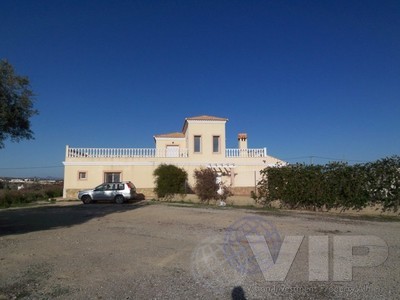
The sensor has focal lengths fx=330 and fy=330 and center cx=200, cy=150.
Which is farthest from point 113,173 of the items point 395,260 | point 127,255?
point 395,260

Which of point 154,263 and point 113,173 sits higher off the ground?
point 113,173

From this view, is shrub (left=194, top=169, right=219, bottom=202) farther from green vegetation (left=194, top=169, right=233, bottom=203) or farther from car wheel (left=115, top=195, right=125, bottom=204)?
car wheel (left=115, top=195, right=125, bottom=204)

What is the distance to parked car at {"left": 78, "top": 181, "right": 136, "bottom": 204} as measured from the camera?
21.7m

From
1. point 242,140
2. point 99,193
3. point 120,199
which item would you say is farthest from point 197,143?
point 99,193

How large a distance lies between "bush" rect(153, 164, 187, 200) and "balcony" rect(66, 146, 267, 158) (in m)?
2.12

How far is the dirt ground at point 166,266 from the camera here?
4.36 meters

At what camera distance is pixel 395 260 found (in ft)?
19.4

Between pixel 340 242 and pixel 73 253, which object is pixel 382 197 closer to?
pixel 340 242

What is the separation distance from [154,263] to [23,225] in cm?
728

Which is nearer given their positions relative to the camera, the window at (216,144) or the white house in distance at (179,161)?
the white house in distance at (179,161)

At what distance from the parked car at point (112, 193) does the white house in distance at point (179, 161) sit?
9.35ft

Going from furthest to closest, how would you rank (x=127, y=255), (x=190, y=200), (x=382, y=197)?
(x=190, y=200)
(x=382, y=197)
(x=127, y=255)

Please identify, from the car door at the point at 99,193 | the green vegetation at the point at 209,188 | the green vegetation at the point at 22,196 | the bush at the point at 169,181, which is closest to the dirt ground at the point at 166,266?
the green vegetation at the point at 209,188

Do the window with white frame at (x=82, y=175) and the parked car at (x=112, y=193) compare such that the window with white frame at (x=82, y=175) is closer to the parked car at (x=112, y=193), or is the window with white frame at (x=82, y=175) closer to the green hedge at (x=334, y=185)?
the parked car at (x=112, y=193)
